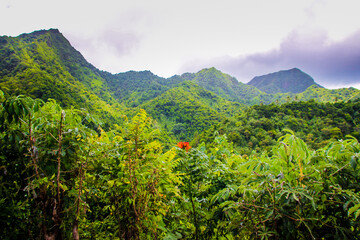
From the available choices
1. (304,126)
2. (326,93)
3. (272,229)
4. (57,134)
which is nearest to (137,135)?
(57,134)

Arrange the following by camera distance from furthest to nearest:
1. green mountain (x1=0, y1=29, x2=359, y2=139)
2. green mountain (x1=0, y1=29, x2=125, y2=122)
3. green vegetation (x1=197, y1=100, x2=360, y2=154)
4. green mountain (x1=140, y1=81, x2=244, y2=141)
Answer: green mountain (x1=140, y1=81, x2=244, y2=141), green mountain (x1=0, y1=29, x2=359, y2=139), green vegetation (x1=197, y1=100, x2=360, y2=154), green mountain (x1=0, y1=29, x2=125, y2=122)

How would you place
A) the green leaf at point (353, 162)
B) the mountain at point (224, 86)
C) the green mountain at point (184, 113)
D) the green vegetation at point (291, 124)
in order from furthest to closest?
1. the mountain at point (224, 86)
2. the green mountain at point (184, 113)
3. the green vegetation at point (291, 124)
4. the green leaf at point (353, 162)

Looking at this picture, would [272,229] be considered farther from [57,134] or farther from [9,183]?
[9,183]

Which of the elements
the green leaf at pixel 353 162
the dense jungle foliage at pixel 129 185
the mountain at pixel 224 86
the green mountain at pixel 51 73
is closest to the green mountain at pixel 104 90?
the green mountain at pixel 51 73

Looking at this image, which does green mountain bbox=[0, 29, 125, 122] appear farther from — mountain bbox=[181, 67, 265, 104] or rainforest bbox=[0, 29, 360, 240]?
mountain bbox=[181, 67, 265, 104]

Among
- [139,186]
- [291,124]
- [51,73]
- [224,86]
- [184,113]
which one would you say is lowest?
[291,124]

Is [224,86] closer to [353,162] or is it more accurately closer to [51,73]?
[51,73]

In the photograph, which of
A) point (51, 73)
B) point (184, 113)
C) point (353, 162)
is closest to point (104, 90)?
point (51, 73)

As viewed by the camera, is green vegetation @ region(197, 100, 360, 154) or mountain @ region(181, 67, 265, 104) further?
mountain @ region(181, 67, 265, 104)

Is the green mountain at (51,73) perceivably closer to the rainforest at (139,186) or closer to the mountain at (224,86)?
the rainforest at (139,186)

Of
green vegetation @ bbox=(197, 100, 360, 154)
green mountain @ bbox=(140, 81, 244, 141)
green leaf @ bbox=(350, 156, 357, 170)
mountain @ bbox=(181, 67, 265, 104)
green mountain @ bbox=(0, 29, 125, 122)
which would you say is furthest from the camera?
mountain @ bbox=(181, 67, 265, 104)

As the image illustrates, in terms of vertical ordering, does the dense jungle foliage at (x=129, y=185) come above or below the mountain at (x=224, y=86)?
below

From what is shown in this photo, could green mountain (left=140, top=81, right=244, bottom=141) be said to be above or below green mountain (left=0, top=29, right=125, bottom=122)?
below

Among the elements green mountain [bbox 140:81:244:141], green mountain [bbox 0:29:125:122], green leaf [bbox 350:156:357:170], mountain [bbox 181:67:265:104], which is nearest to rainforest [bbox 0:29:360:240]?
green leaf [bbox 350:156:357:170]
